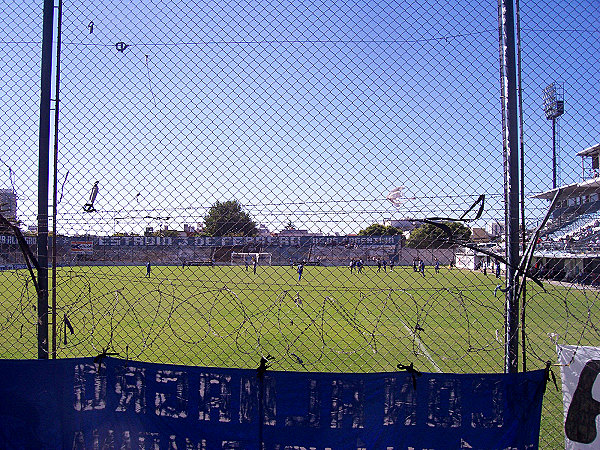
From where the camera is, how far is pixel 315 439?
99.0 inches

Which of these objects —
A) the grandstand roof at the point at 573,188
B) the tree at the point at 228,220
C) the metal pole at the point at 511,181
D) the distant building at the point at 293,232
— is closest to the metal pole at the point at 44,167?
the tree at the point at 228,220

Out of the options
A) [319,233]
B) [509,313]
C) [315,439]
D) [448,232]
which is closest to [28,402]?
[315,439]

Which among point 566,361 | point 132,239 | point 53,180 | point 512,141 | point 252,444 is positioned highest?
point 512,141

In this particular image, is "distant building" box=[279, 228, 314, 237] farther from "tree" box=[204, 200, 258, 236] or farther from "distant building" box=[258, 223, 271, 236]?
"tree" box=[204, 200, 258, 236]

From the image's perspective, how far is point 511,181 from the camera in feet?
9.00

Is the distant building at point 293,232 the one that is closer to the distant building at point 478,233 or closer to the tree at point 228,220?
the tree at point 228,220

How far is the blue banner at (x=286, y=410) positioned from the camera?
251 centimetres

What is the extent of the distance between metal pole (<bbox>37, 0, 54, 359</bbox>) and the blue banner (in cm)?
59

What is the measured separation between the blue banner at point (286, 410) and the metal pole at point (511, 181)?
0.22 metres

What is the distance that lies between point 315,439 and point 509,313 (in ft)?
4.51

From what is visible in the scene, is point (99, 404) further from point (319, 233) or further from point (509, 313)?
point (509, 313)

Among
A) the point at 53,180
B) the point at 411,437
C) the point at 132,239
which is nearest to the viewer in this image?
the point at 411,437

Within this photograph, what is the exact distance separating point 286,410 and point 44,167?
89.1 inches

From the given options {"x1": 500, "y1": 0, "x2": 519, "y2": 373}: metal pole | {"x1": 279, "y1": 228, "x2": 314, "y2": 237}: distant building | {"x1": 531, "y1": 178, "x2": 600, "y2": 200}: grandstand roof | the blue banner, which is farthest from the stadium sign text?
{"x1": 531, "y1": 178, "x2": 600, "y2": 200}: grandstand roof
